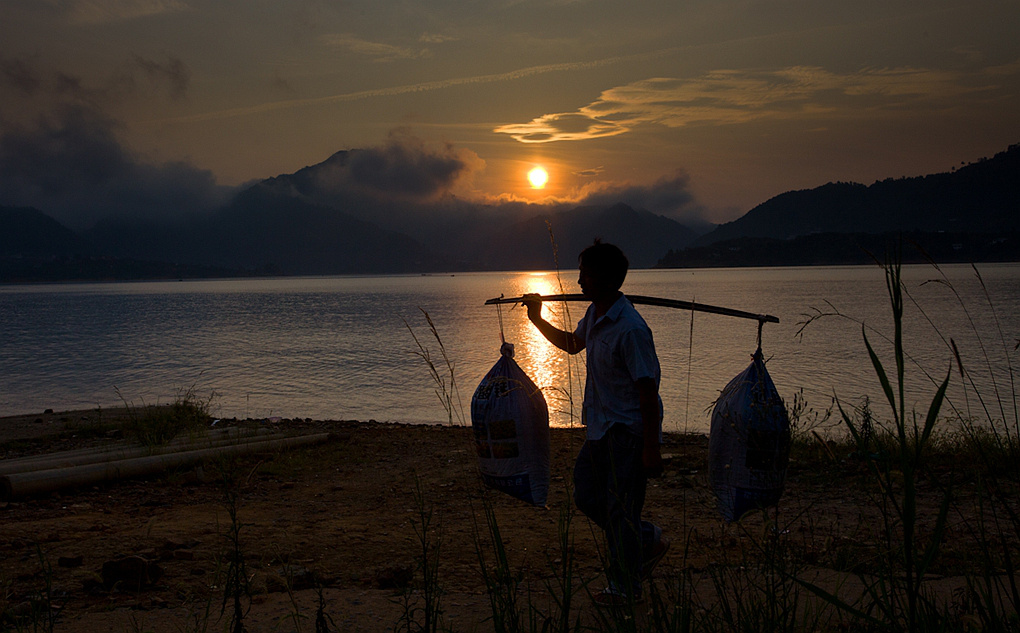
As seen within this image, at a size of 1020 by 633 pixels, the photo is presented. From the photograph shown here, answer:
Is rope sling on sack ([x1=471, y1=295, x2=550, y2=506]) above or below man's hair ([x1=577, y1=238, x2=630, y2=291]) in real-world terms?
below

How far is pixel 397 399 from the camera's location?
57.0 feet

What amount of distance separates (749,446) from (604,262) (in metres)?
1.56

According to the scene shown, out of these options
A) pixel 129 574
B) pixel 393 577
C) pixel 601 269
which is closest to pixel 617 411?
pixel 601 269

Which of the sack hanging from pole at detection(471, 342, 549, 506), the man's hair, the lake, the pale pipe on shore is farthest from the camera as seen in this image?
the lake

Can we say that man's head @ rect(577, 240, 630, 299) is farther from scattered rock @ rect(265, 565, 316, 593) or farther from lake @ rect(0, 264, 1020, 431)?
scattered rock @ rect(265, 565, 316, 593)

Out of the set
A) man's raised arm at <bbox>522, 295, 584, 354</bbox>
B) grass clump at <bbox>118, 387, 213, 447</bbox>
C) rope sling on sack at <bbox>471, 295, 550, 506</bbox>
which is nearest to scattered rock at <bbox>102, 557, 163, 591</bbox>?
rope sling on sack at <bbox>471, 295, 550, 506</bbox>

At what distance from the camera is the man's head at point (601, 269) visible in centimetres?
379

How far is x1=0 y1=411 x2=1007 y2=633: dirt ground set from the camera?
387cm

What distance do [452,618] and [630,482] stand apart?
4.30 ft

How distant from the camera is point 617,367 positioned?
373 cm

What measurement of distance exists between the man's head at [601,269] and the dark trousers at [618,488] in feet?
2.57

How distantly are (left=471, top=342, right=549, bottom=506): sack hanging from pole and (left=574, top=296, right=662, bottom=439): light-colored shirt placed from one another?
26.7 inches

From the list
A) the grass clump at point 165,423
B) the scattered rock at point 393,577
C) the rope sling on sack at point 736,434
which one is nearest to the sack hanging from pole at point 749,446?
the rope sling on sack at point 736,434

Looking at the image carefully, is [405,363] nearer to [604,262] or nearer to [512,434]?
[512,434]
